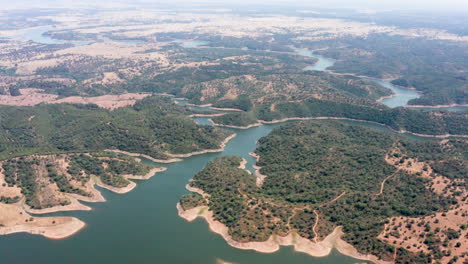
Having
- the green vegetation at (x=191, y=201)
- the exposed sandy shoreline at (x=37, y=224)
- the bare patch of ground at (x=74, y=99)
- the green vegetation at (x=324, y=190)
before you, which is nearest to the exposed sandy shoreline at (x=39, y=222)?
the exposed sandy shoreline at (x=37, y=224)

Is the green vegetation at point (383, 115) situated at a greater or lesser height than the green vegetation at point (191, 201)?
greater

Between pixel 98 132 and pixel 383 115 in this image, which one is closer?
pixel 98 132

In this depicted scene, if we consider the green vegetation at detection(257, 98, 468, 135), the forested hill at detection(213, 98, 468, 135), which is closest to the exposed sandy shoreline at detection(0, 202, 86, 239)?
the forested hill at detection(213, 98, 468, 135)

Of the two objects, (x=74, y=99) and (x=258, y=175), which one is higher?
(x=74, y=99)

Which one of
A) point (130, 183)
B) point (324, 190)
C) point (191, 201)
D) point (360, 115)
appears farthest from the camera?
point (360, 115)

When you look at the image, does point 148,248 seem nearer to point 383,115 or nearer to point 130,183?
point 130,183

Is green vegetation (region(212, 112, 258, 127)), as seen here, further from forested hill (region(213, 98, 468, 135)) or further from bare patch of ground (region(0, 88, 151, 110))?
bare patch of ground (region(0, 88, 151, 110))

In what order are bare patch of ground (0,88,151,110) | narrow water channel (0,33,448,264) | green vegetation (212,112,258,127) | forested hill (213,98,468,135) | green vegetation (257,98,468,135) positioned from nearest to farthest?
narrow water channel (0,33,448,264)
green vegetation (257,98,468,135)
forested hill (213,98,468,135)
green vegetation (212,112,258,127)
bare patch of ground (0,88,151,110)

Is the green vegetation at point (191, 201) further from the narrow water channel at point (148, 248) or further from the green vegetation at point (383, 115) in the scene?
the green vegetation at point (383, 115)

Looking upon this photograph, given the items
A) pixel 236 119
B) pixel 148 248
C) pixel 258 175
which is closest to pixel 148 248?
pixel 148 248
